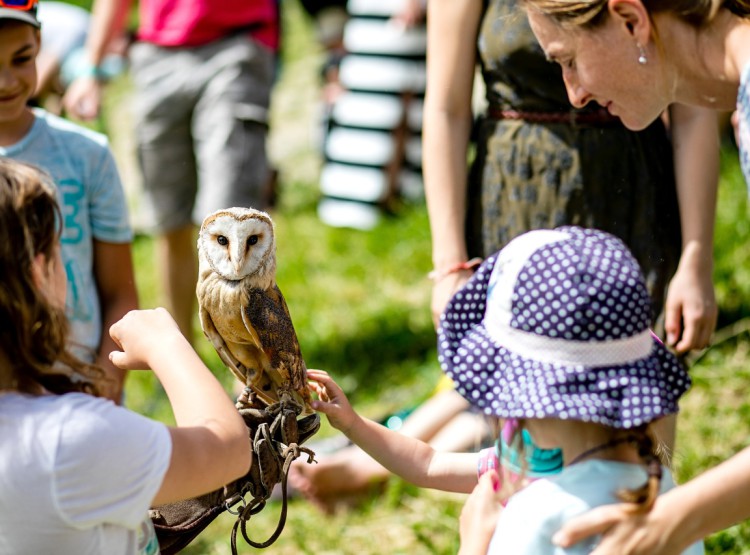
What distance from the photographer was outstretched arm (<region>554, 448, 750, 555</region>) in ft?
4.18

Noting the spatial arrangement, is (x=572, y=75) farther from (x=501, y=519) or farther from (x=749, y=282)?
(x=749, y=282)

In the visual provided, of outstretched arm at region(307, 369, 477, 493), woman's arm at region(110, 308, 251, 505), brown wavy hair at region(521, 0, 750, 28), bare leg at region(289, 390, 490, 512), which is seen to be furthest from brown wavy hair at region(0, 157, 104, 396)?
bare leg at region(289, 390, 490, 512)

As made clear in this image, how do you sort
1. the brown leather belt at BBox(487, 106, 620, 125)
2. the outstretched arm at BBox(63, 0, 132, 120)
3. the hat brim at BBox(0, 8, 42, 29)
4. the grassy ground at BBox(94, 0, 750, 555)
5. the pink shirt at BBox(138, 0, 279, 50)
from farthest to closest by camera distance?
1. the pink shirt at BBox(138, 0, 279, 50)
2. the outstretched arm at BBox(63, 0, 132, 120)
3. the grassy ground at BBox(94, 0, 750, 555)
4. the brown leather belt at BBox(487, 106, 620, 125)
5. the hat brim at BBox(0, 8, 42, 29)

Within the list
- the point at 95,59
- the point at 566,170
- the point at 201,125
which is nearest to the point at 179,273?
the point at 201,125

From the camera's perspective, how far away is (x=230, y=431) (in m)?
1.40

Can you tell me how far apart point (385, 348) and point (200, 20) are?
152 cm

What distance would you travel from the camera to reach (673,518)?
1.27 m

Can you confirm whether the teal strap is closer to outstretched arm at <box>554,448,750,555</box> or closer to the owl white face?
outstretched arm at <box>554,448,750,555</box>

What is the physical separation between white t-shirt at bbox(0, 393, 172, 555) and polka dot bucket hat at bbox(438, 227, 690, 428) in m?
0.45

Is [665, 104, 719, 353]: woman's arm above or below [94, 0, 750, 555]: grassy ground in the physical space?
above

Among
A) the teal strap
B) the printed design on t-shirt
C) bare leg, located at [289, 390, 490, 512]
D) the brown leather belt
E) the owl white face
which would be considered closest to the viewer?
the teal strap

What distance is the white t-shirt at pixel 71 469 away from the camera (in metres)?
1.26

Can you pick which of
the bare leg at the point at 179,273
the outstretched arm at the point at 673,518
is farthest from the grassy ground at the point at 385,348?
the outstretched arm at the point at 673,518

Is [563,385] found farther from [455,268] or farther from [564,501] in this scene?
[455,268]
